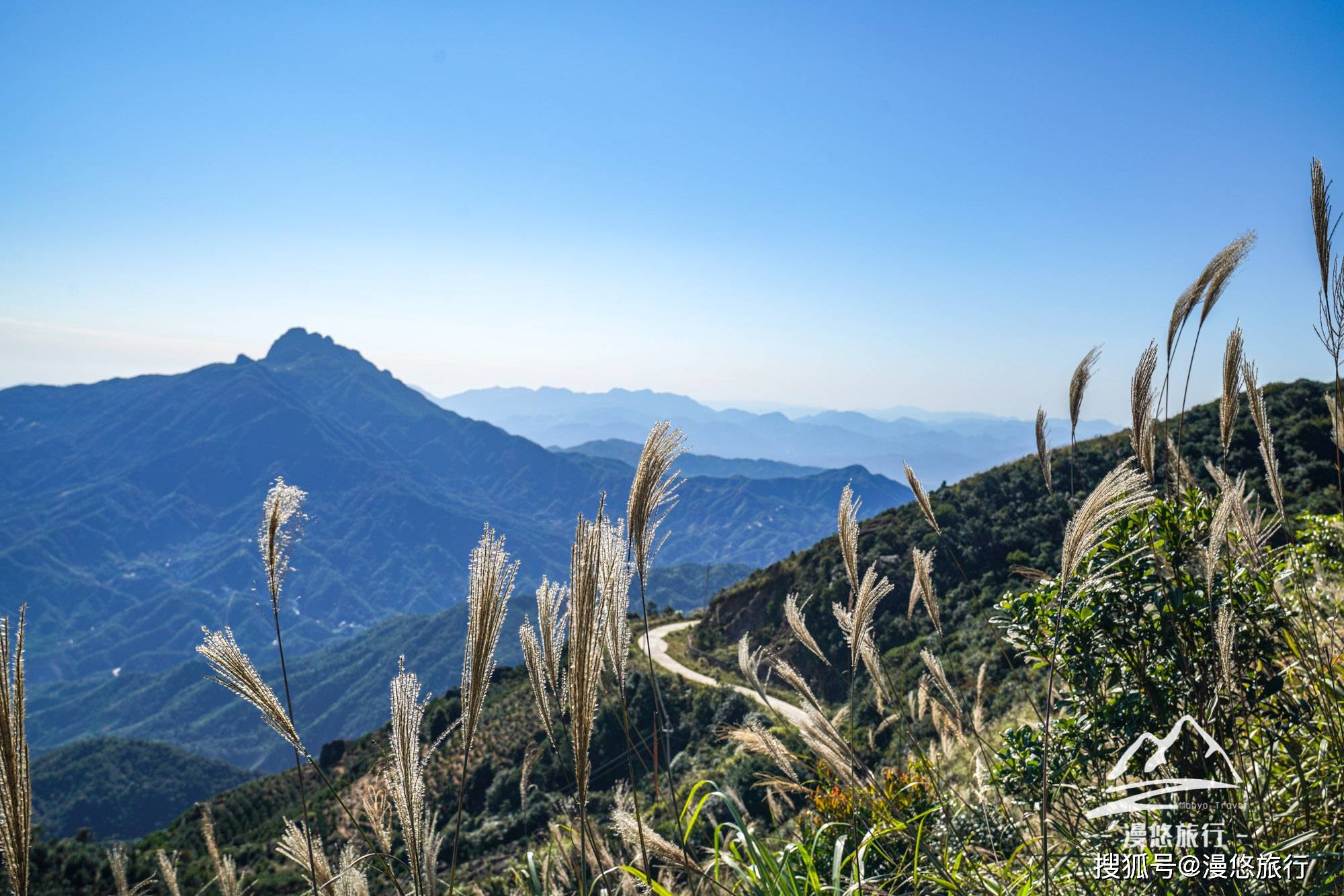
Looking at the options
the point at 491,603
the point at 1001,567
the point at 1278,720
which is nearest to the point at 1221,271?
the point at 1278,720

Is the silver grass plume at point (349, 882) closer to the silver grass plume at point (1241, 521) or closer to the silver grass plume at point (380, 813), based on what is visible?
the silver grass plume at point (380, 813)

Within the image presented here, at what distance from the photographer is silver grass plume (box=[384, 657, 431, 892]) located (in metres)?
1.37

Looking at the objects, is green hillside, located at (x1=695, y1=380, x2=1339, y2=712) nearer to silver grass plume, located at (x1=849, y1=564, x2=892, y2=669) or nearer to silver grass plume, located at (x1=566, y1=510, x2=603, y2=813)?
silver grass plume, located at (x1=849, y1=564, x2=892, y2=669)

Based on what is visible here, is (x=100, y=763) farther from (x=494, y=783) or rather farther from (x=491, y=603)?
(x=491, y=603)

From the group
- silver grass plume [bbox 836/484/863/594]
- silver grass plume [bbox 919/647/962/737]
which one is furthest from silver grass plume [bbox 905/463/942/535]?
silver grass plume [bbox 919/647/962/737]

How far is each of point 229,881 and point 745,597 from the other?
36.8 m

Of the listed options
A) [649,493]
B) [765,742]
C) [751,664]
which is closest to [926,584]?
[751,664]

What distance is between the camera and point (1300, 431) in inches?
869

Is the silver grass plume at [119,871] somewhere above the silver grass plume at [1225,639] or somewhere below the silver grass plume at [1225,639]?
below

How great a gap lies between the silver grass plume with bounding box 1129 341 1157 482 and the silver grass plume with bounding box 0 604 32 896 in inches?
123

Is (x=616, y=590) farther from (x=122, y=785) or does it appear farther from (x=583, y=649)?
(x=122, y=785)

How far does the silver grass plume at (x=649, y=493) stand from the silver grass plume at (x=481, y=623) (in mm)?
426

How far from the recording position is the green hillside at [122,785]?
8231 cm

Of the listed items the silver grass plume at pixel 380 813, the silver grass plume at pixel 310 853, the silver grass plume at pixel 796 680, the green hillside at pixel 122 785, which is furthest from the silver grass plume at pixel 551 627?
the green hillside at pixel 122 785
